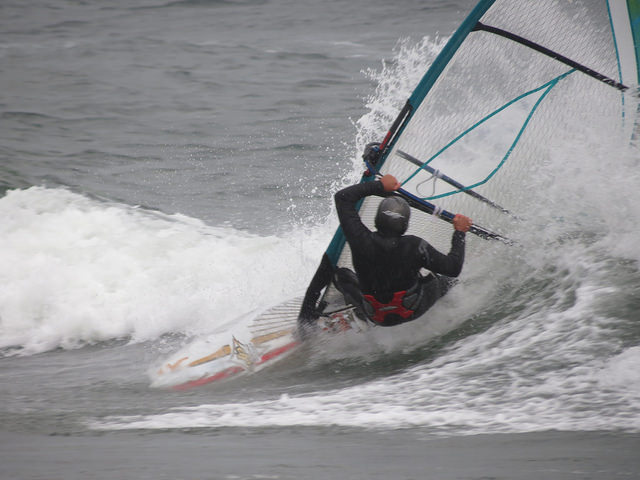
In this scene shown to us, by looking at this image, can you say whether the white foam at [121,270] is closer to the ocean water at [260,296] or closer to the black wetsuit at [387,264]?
the ocean water at [260,296]

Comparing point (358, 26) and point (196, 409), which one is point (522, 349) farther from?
point (358, 26)

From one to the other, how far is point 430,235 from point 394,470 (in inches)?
94.3

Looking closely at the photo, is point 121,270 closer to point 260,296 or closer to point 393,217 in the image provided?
point 260,296

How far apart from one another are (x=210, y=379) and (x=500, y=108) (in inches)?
104

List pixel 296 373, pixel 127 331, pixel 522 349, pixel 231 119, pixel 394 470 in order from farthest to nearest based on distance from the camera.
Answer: pixel 231 119 < pixel 127 331 < pixel 296 373 < pixel 522 349 < pixel 394 470

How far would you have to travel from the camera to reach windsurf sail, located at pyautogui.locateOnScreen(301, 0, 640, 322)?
4.63 metres

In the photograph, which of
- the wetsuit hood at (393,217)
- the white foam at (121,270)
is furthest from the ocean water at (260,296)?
the wetsuit hood at (393,217)

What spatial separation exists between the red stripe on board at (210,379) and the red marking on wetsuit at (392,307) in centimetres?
97

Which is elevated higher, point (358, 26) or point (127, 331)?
point (358, 26)

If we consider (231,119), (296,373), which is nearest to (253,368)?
(296,373)

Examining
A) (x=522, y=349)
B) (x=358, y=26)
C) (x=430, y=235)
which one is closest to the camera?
(x=522, y=349)

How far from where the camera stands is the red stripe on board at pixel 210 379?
4266 millimetres

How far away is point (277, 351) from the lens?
4.58 metres

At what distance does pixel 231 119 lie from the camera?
10.6 metres
